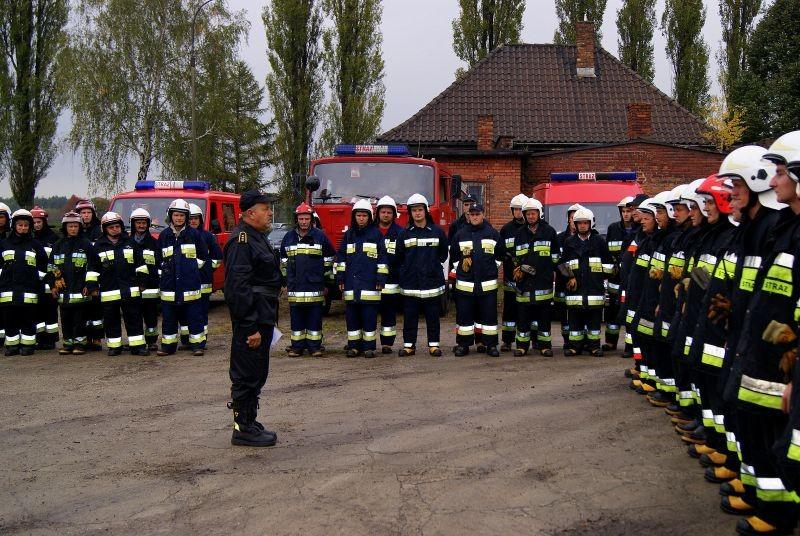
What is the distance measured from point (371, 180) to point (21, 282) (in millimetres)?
5732

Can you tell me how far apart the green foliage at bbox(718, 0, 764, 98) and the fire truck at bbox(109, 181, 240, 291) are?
29.4 m

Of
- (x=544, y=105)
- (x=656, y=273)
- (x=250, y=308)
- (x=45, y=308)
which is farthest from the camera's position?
(x=544, y=105)

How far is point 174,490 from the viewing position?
5609 millimetres

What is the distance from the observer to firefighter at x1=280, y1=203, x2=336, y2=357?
36.0ft

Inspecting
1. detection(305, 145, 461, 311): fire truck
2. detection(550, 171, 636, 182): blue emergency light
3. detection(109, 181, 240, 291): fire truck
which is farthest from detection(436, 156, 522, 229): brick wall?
detection(305, 145, 461, 311): fire truck

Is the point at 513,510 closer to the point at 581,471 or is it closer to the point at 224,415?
the point at 581,471

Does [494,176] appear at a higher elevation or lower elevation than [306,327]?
higher

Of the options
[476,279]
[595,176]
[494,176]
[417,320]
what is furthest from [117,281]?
[494,176]

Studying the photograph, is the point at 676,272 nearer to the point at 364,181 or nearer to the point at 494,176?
the point at 364,181

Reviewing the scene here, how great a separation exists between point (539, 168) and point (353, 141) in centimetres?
1263

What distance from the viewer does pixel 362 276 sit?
36.2ft

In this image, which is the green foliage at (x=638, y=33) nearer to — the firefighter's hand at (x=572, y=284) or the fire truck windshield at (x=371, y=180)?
the fire truck windshield at (x=371, y=180)

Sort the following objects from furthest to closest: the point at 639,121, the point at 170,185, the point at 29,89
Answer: the point at 29,89
the point at 639,121
the point at 170,185

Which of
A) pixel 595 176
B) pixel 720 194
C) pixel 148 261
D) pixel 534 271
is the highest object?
pixel 595 176
